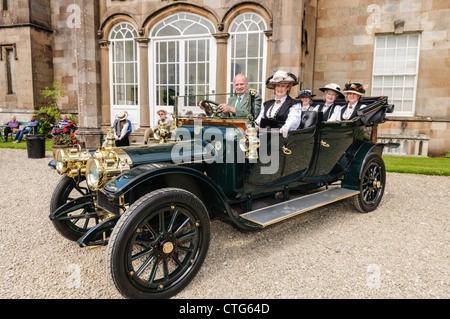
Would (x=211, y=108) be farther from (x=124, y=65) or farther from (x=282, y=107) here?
(x=124, y=65)

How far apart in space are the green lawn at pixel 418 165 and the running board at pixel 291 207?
3.47 m

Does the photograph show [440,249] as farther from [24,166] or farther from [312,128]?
[24,166]

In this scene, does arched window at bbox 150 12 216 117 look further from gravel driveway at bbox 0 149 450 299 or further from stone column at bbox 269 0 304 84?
gravel driveway at bbox 0 149 450 299

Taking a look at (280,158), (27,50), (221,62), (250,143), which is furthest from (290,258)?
(27,50)

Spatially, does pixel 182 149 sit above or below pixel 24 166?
above

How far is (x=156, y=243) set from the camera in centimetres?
235

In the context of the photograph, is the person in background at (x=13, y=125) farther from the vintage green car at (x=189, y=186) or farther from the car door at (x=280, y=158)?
the car door at (x=280, y=158)

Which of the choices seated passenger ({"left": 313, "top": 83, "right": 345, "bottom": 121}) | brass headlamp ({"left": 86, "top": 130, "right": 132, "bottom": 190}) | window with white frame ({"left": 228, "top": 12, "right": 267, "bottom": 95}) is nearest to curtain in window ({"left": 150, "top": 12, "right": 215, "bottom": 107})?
window with white frame ({"left": 228, "top": 12, "right": 267, "bottom": 95})

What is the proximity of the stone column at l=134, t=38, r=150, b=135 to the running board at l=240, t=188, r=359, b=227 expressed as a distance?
21.7 ft

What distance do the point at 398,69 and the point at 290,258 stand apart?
8308mm

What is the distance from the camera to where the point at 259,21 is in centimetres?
820

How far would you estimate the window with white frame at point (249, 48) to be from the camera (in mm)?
8234
